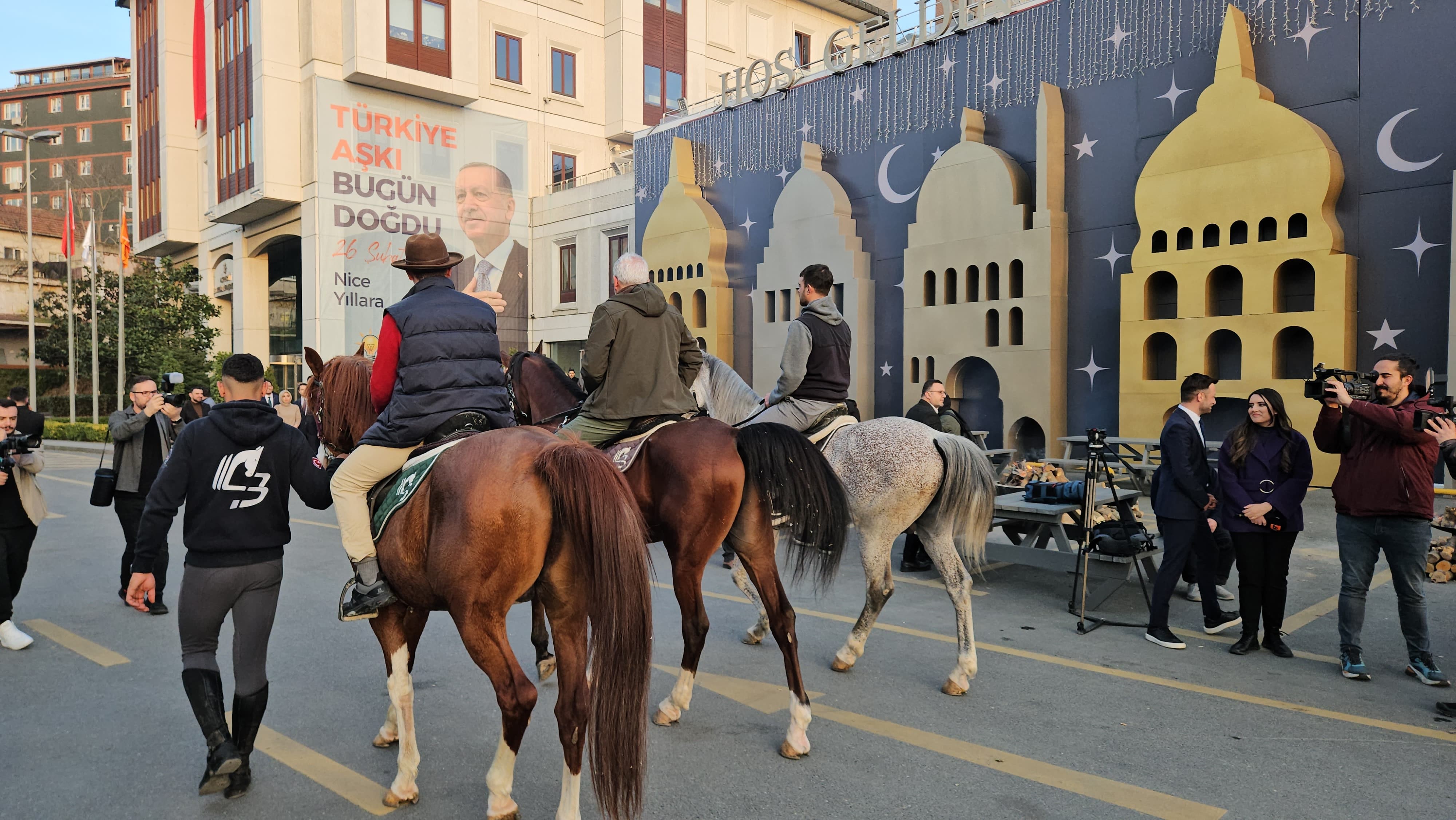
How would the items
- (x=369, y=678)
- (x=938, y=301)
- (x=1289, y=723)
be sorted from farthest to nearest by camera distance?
1. (x=938, y=301)
2. (x=369, y=678)
3. (x=1289, y=723)

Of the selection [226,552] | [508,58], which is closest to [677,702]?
[226,552]

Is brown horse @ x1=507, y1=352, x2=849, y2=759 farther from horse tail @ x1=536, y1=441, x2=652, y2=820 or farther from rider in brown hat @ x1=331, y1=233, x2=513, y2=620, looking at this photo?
horse tail @ x1=536, y1=441, x2=652, y2=820

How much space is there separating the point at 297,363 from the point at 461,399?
34632 millimetres

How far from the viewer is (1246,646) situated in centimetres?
602

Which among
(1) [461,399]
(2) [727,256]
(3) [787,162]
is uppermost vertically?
(3) [787,162]

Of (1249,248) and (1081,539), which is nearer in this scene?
(1081,539)

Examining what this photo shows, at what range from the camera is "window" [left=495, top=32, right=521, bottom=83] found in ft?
115

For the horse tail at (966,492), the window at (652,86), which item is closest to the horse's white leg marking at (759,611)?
the horse tail at (966,492)

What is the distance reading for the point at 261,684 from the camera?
399 centimetres

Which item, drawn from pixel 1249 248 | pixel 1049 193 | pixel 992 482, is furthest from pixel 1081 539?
pixel 1049 193

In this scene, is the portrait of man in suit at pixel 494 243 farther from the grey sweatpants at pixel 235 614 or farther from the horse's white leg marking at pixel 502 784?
the horse's white leg marking at pixel 502 784

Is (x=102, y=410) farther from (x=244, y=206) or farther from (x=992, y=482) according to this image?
(x=992, y=482)

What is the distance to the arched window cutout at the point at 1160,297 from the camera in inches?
580

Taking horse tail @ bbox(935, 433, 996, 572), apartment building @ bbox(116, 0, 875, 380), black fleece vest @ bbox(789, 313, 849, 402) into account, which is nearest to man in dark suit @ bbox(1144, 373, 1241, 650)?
horse tail @ bbox(935, 433, 996, 572)
